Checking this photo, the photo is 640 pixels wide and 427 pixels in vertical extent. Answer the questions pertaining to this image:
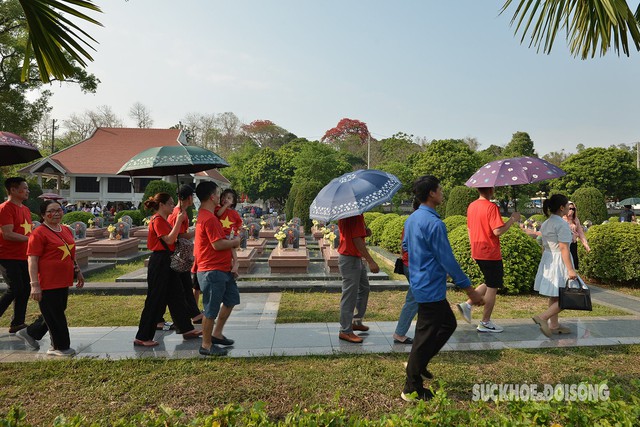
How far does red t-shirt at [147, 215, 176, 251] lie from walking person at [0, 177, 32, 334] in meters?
1.44

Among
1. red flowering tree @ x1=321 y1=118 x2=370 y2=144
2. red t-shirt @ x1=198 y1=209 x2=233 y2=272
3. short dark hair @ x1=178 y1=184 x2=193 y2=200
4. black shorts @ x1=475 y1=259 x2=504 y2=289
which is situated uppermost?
red flowering tree @ x1=321 y1=118 x2=370 y2=144

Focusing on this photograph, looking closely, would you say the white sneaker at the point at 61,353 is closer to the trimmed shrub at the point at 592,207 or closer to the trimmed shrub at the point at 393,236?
the trimmed shrub at the point at 393,236

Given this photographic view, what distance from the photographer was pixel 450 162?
3359cm

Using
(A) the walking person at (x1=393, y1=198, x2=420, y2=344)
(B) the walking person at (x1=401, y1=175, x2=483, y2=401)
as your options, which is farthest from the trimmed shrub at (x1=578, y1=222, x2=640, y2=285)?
(B) the walking person at (x1=401, y1=175, x2=483, y2=401)

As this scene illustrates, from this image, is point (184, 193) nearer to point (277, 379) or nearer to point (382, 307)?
point (277, 379)

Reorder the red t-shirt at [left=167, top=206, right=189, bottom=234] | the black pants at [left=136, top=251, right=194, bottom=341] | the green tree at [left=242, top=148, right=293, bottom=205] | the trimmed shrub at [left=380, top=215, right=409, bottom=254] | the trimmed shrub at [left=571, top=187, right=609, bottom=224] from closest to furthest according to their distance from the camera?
1. the black pants at [left=136, top=251, right=194, bottom=341]
2. the red t-shirt at [left=167, top=206, right=189, bottom=234]
3. the trimmed shrub at [left=380, top=215, right=409, bottom=254]
4. the trimmed shrub at [left=571, top=187, right=609, bottom=224]
5. the green tree at [left=242, top=148, right=293, bottom=205]

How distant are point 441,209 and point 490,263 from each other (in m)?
20.2

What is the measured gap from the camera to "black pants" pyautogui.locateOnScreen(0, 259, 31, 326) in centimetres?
459

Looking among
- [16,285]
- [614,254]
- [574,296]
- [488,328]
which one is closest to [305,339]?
[488,328]

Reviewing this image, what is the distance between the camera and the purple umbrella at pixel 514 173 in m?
4.45

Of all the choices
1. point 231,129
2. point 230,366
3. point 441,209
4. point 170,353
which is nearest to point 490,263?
point 230,366

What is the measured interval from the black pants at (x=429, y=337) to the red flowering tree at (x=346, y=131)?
6520 centimetres

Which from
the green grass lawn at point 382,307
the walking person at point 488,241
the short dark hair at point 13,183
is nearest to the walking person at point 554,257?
the walking person at point 488,241

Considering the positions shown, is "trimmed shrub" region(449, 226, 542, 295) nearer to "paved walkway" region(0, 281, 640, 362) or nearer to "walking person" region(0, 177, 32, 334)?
"paved walkway" region(0, 281, 640, 362)
